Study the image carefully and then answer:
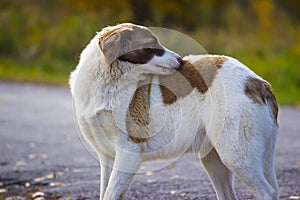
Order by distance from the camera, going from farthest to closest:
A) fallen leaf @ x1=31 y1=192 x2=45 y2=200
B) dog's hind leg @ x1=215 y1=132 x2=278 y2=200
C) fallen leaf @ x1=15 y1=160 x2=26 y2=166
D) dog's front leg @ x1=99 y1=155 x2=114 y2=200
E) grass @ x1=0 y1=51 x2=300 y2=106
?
grass @ x1=0 y1=51 x2=300 y2=106 → fallen leaf @ x1=15 y1=160 x2=26 y2=166 → fallen leaf @ x1=31 y1=192 x2=45 y2=200 → dog's front leg @ x1=99 y1=155 x2=114 y2=200 → dog's hind leg @ x1=215 y1=132 x2=278 y2=200

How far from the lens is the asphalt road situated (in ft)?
24.3

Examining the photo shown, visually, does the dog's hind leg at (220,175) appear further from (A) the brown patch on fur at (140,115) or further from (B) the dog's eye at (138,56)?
(B) the dog's eye at (138,56)

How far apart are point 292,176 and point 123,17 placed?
18.7m

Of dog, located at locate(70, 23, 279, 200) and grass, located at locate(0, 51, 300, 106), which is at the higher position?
dog, located at locate(70, 23, 279, 200)

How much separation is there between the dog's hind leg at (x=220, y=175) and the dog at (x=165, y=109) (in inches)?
10.0

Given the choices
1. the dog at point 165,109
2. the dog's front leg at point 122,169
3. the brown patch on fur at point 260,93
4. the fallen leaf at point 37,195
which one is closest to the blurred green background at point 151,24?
the fallen leaf at point 37,195

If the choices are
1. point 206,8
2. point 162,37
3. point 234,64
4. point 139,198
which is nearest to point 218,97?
point 234,64

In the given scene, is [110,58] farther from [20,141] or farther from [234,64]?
[20,141]

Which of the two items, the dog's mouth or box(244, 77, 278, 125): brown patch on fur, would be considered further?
the dog's mouth

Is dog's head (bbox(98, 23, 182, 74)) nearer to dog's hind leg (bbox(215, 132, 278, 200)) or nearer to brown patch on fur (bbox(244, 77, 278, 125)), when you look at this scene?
brown patch on fur (bbox(244, 77, 278, 125))

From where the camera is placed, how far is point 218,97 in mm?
5531

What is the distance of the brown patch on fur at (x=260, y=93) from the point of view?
5.50 meters

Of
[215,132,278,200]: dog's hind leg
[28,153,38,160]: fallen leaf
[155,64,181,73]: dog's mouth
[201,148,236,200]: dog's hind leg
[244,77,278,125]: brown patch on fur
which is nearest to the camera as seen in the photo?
[215,132,278,200]: dog's hind leg

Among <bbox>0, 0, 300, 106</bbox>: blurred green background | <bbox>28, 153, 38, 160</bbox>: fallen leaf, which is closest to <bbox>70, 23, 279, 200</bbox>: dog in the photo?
<bbox>28, 153, 38, 160</bbox>: fallen leaf
